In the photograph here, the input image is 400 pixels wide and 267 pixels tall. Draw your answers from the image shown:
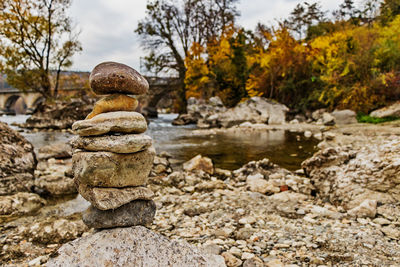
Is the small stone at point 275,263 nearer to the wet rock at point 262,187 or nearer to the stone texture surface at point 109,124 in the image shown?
the stone texture surface at point 109,124

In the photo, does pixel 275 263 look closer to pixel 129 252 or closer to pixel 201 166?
pixel 129 252

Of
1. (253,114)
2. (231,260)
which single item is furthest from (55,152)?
(253,114)

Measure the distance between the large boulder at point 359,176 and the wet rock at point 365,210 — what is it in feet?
0.72

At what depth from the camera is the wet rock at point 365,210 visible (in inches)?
131

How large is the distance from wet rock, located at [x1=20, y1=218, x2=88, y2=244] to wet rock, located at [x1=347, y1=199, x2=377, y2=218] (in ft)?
11.8

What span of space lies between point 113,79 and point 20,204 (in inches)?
120

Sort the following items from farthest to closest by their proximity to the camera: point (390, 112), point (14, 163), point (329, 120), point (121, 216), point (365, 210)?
point (329, 120)
point (390, 112)
point (14, 163)
point (365, 210)
point (121, 216)

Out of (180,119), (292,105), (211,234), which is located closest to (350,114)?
(292,105)

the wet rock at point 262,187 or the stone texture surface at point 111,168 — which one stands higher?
the stone texture surface at point 111,168

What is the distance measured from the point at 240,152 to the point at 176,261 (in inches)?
299

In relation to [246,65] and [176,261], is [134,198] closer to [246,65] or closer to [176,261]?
[176,261]

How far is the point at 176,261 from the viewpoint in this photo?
2240 mm

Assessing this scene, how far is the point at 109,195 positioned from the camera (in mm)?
2365

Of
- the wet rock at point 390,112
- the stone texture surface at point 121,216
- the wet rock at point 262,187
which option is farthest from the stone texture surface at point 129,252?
the wet rock at point 390,112
